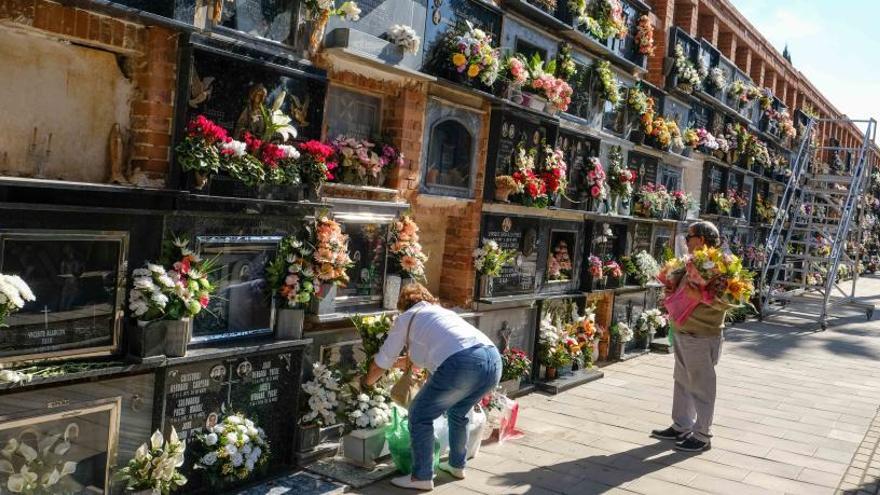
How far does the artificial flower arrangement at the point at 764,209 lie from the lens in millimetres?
19594

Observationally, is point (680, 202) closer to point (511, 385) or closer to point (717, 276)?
point (511, 385)

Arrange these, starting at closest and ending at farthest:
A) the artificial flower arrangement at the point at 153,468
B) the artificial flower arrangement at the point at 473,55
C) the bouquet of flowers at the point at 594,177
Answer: the artificial flower arrangement at the point at 153,468
the artificial flower arrangement at the point at 473,55
the bouquet of flowers at the point at 594,177

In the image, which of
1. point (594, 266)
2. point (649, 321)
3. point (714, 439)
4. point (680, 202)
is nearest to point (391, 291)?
point (714, 439)

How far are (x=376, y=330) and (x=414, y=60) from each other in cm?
246

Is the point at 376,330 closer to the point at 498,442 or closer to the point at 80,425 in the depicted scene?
the point at 498,442

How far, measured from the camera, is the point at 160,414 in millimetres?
4840

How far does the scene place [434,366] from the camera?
5379 mm

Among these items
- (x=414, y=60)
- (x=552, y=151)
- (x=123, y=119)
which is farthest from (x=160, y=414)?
(x=552, y=151)

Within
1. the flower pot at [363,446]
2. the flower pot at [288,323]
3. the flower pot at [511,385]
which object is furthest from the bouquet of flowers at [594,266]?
the flower pot at [288,323]

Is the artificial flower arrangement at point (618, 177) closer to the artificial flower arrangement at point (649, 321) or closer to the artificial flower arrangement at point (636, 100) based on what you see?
the artificial flower arrangement at point (636, 100)

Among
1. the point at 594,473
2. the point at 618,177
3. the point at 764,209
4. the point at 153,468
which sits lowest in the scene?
the point at 594,473

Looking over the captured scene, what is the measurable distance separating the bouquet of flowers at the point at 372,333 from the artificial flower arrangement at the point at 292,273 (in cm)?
70

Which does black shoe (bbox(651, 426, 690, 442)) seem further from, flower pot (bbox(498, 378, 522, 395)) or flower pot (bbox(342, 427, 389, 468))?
flower pot (bbox(342, 427, 389, 468))

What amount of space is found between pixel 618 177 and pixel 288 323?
6.87 m
